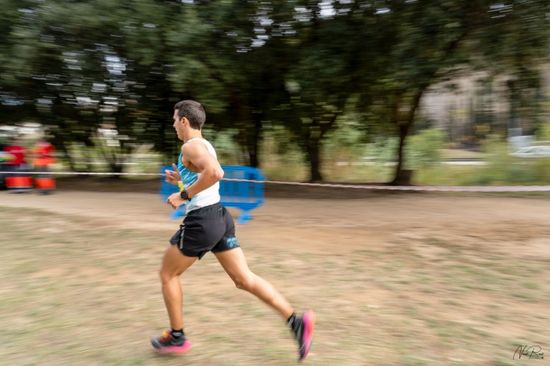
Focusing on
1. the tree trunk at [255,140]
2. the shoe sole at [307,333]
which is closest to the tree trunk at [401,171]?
the tree trunk at [255,140]

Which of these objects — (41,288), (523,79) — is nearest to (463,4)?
(523,79)

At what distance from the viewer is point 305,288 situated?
194 inches

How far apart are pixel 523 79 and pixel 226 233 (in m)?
8.26

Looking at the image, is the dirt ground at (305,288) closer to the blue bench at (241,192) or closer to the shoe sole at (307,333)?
the shoe sole at (307,333)

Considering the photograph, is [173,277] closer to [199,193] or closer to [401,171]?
[199,193]

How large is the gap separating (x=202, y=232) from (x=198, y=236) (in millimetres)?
37

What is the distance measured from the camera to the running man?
3.31 m

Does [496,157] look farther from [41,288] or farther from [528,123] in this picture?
[41,288]

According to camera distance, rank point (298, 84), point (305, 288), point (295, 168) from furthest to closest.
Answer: point (295, 168) → point (298, 84) → point (305, 288)

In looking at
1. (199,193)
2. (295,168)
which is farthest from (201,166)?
(295,168)

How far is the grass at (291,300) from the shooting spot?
3645 millimetres

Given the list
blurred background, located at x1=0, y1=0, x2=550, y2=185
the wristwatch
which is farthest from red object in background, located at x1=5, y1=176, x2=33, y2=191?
the wristwatch

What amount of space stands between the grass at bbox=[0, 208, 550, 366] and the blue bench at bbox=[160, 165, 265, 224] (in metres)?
1.62

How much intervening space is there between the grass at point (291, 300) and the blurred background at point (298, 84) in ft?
12.9
